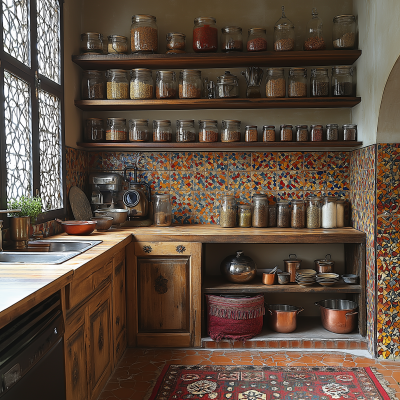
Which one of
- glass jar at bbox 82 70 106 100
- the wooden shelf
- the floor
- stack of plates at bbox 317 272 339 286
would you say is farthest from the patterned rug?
the wooden shelf

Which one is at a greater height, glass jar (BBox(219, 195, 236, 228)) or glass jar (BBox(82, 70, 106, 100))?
glass jar (BBox(82, 70, 106, 100))

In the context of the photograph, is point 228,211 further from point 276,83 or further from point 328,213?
point 276,83

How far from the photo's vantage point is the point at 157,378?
2645mm

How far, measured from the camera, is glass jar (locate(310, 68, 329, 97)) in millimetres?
3387

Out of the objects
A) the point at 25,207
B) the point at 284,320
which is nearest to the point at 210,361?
the point at 284,320

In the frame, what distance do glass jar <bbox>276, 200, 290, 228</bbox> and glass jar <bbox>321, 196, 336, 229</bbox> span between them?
11.3 inches

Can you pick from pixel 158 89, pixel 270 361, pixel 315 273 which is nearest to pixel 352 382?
pixel 270 361

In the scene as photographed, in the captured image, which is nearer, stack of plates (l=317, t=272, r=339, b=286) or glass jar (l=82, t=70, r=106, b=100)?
stack of plates (l=317, t=272, r=339, b=286)

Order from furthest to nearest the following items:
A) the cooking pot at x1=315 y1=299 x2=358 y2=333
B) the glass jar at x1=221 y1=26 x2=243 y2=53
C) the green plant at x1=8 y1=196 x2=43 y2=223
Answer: the glass jar at x1=221 y1=26 x2=243 y2=53
the cooking pot at x1=315 y1=299 x2=358 y2=333
the green plant at x1=8 y1=196 x2=43 y2=223

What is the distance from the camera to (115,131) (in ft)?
11.3

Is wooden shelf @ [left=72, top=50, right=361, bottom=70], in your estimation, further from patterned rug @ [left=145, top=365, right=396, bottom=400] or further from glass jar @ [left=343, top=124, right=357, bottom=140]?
patterned rug @ [left=145, top=365, right=396, bottom=400]

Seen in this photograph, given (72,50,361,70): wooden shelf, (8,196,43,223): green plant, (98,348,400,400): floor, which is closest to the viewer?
(8,196,43,223): green plant

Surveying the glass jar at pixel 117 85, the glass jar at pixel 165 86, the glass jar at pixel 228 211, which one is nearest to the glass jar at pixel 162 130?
the glass jar at pixel 165 86

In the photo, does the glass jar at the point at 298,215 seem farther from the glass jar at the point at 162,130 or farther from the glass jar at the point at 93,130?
the glass jar at the point at 93,130
